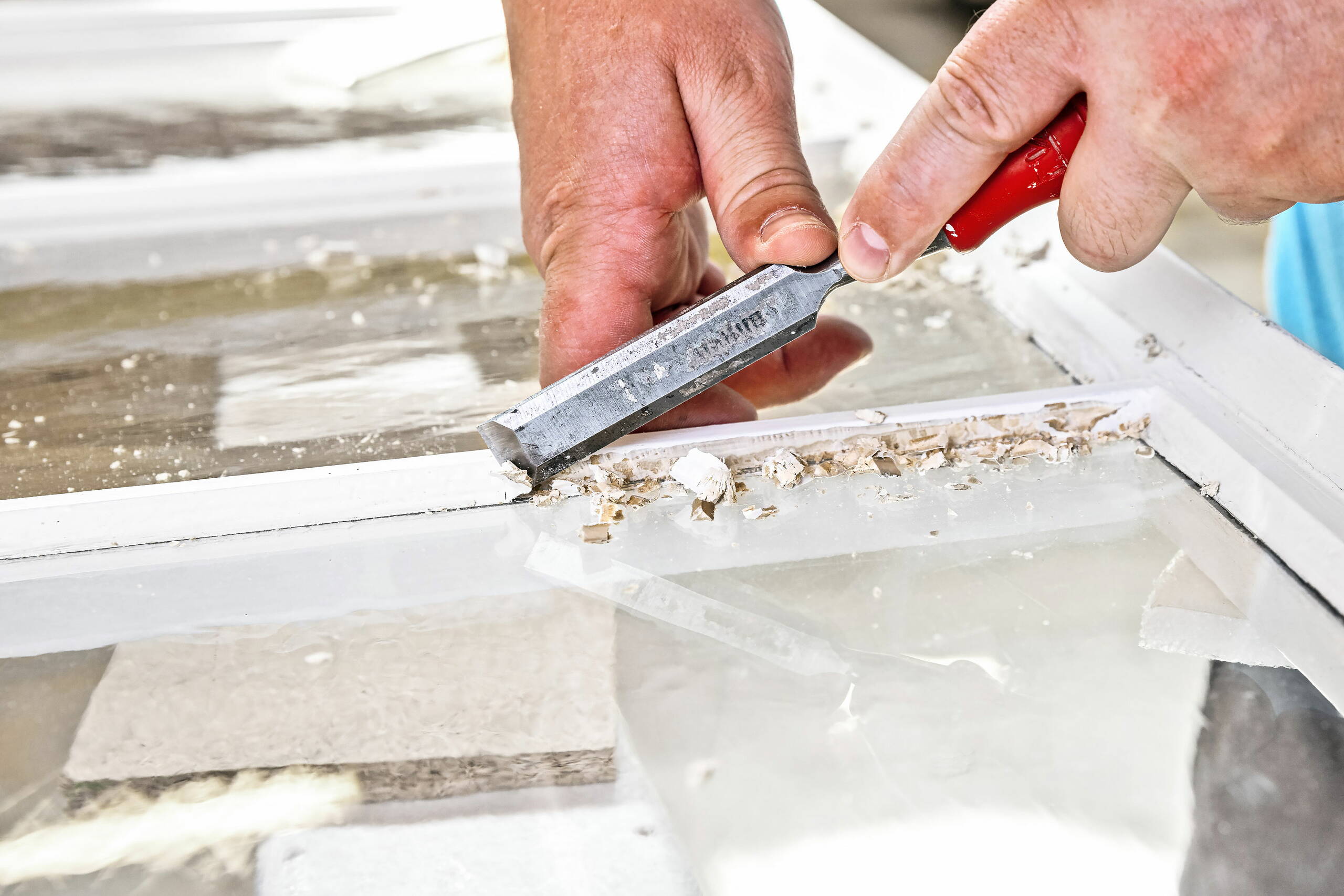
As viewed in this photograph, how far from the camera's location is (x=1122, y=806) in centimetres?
59

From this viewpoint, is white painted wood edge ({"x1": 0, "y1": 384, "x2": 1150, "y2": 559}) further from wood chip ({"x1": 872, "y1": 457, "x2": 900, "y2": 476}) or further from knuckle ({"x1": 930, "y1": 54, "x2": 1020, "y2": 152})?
knuckle ({"x1": 930, "y1": 54, "x2": 1020, "y2": 152})

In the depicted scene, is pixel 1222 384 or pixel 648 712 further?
pixel 1222 384

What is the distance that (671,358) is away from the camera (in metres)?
0.80

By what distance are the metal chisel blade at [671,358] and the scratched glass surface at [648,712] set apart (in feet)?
0.30

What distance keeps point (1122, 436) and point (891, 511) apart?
0.26 metres

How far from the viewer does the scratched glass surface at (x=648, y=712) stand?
22.5 inches

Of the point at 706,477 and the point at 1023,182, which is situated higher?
the point at 1023,182

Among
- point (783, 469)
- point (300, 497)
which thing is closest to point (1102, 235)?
point (783, 469)

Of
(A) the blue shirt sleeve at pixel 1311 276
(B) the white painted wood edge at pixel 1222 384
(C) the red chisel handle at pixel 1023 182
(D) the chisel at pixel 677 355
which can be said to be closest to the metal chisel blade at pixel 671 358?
(D) the chisel at pixel 677 355

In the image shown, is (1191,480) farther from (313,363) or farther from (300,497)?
(313,363)

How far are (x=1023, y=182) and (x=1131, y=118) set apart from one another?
0.10 meters

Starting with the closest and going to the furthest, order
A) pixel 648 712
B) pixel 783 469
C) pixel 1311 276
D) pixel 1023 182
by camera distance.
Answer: pixel 648 712
pixel 1023 182
pixel 783 469
pixel 1311 276

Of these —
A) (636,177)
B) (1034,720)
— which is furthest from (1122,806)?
(636,177)

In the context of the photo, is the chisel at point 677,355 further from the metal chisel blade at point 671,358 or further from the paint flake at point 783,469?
the paint flake at point 783,469
